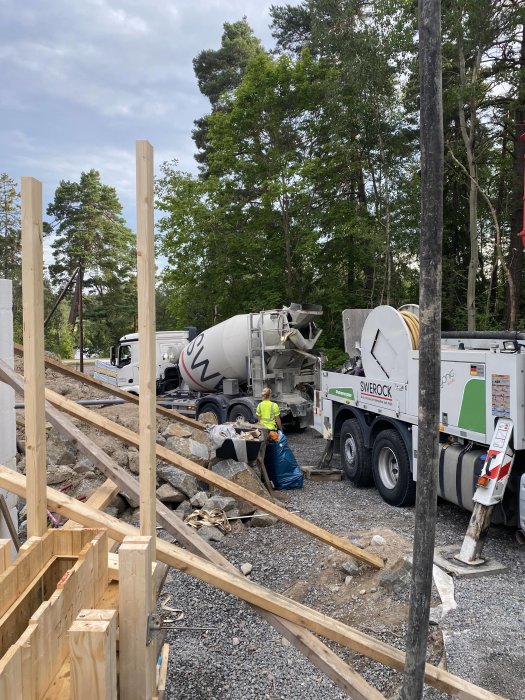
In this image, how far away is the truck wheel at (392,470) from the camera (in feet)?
25.5

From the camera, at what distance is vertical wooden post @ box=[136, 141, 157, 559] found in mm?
2414

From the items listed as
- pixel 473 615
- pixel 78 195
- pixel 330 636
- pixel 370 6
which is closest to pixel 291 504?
pixel 473 615

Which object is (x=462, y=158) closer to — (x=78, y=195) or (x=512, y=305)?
(x=512, y=305)

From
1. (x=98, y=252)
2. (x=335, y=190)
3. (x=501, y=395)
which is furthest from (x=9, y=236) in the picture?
(x=501, y=395)

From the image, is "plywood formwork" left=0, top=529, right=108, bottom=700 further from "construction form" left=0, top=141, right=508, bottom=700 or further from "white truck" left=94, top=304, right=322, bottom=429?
"white truck" left=94, top=304, right=322, bottom=429

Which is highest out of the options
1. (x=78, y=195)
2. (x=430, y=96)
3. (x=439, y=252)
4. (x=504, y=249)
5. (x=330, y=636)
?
(x=78, y=195)

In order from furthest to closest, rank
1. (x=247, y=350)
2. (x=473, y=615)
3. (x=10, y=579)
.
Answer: (x=247, y=350)
(x=473, y=615)
(x=10, y=579)

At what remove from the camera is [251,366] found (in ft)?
42.1

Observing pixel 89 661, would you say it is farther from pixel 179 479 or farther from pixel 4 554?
pixel 179 479

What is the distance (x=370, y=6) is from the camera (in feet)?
64.5

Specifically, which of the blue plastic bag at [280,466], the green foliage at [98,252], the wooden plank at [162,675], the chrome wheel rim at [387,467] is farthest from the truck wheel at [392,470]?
the green foliage at [98,252]

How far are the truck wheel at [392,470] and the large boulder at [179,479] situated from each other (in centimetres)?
281

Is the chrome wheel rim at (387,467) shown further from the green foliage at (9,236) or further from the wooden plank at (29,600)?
the green foliage at (9,236)

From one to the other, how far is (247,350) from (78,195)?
3339cm
